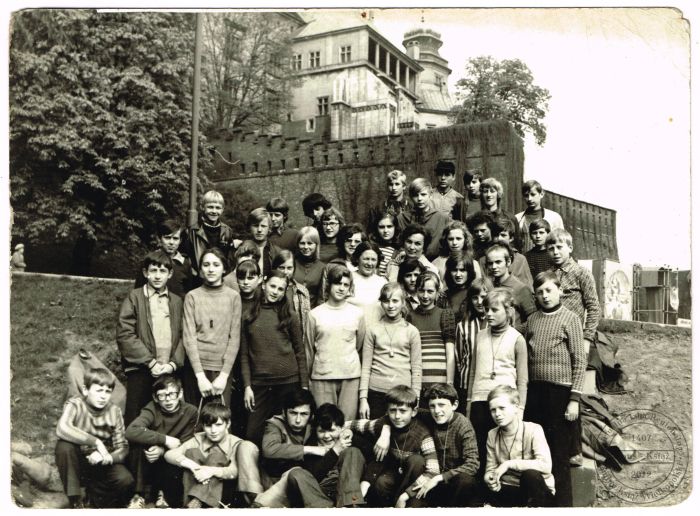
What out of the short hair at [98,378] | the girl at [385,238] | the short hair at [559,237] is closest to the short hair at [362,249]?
the girl at [385,238]

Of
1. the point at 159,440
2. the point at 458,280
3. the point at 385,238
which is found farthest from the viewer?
the point at 385,238

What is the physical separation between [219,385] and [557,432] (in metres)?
2.56

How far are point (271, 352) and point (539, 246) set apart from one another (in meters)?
2.57

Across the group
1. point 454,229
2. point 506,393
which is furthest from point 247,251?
point 506,393

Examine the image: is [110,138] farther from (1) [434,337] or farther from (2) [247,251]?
(1) [434,337]

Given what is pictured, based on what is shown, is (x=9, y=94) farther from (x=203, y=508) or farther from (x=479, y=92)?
(x=479, y=92)

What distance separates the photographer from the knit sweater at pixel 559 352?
5102 millimetres

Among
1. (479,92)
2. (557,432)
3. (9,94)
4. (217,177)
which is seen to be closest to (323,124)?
(217,177)

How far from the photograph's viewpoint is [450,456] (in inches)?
191

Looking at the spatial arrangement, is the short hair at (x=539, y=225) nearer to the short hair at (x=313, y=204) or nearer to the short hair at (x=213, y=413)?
the short hair at (x=313, y=204)

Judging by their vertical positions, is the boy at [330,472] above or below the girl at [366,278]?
below

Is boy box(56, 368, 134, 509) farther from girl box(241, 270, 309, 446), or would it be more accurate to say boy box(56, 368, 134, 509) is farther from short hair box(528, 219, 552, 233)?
short hair box(528, 219, 552, 233)

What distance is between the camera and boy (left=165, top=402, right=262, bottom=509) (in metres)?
4.91

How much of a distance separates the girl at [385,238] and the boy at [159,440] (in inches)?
80.3
